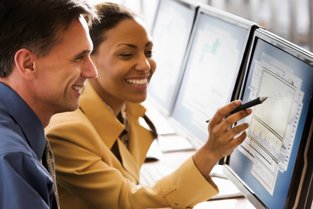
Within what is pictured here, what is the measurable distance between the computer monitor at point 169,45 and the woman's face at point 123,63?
395mm

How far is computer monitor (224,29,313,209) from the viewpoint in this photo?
1195mm

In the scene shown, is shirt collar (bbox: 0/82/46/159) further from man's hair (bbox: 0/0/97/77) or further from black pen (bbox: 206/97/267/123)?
black pen (bbox: 206/97/267/123)

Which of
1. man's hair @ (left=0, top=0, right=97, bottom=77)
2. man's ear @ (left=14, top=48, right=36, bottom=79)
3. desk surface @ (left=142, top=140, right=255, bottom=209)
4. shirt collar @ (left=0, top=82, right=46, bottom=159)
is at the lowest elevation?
desk surface @ (left=142, top=140, right=255, bottom=209)

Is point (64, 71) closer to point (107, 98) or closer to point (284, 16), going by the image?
point (107, 98)

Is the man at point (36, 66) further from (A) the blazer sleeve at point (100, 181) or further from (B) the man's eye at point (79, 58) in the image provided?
(A) the blazer sleeve at point (100, 181)

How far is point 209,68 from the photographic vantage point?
185cm

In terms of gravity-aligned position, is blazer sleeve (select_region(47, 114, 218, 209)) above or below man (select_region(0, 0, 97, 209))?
below

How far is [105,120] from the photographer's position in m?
1.64

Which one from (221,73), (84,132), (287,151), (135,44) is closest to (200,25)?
(221,73)

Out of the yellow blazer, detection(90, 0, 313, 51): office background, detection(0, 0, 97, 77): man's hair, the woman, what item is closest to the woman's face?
the woman

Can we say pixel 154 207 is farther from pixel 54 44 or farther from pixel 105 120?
pixel 54 44

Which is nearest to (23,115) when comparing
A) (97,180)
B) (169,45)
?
(97,180)

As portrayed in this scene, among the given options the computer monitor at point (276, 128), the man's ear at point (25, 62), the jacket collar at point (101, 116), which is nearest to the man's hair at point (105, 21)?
the jacket collar at point (101, 116)

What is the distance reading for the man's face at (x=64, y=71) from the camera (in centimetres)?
115
